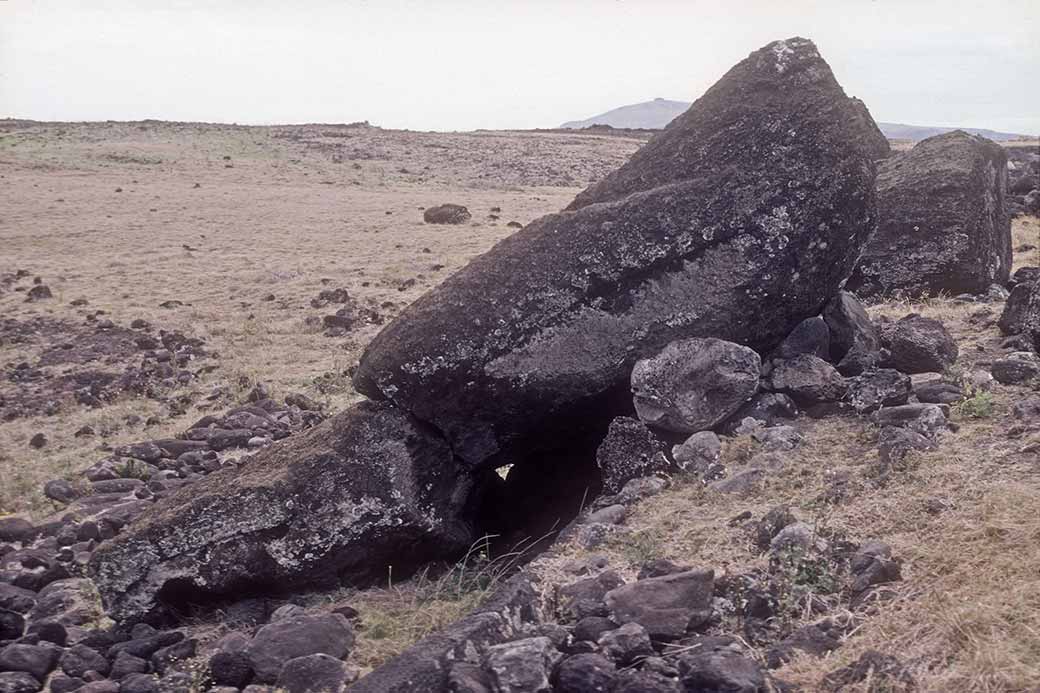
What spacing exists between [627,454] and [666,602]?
2.02 metres

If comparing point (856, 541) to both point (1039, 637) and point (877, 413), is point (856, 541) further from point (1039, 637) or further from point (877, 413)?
point (877, 413)

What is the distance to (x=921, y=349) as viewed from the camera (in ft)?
24.5

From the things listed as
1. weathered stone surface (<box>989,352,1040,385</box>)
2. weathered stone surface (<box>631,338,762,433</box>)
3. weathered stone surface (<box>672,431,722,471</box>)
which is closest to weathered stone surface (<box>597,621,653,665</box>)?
weathered stone surface (<box>672,431,722,471</box>)

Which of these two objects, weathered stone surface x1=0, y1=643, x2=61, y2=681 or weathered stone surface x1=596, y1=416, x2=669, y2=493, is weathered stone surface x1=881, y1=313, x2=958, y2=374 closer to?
weathered stone surface x1=596, y1=416, x2=669, y2=493

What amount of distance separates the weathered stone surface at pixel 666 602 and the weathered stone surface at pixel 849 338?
11.0 ft

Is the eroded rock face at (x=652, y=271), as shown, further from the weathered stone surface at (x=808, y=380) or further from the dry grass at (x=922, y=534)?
the dry grass at (x=922, y=534)

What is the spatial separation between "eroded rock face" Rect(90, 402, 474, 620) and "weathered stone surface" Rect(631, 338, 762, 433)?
133 cm

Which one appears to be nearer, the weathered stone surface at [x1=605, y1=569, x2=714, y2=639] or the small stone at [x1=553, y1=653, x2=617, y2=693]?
the small stone at [x1=553, y1=653, x2=617, y2=693]

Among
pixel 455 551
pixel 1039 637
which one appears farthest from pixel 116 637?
pixel 1039 637

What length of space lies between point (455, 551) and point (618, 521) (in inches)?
48.2

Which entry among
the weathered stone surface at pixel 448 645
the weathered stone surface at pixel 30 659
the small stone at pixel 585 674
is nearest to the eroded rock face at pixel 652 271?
the weathered stone surface at pixel 448 645

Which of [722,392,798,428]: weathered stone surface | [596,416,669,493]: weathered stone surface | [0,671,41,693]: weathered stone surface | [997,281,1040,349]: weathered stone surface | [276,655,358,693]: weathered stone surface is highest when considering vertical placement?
[997,281,1040,349]: weathered stone surface

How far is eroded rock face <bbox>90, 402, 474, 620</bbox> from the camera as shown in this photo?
5938mm

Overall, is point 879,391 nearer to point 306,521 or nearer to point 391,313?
point 306,521
